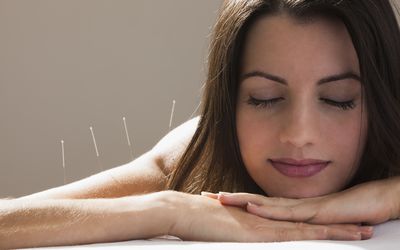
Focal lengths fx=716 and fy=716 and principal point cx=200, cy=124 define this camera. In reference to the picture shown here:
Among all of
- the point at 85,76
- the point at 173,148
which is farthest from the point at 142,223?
the point at 85,76

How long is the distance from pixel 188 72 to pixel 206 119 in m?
1.71

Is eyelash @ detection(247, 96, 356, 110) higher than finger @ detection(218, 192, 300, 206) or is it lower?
higher

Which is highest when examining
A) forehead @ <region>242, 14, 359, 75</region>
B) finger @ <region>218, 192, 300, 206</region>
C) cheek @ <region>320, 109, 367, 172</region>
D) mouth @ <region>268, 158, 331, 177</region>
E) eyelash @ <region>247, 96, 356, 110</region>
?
forehead @ <region>242, 14, 359, 75</region>

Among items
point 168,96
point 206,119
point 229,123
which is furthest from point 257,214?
point 168,96

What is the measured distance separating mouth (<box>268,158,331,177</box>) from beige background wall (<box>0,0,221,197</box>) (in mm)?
1923

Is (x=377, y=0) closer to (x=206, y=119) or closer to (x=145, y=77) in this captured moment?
(x=206, y=119)

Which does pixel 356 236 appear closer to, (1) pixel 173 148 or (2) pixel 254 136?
(2) pixel 254 136

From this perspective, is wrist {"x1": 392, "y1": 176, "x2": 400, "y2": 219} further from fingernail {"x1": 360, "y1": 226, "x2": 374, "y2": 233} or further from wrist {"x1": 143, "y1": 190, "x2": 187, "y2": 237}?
wrist {"x1": 143, "y1": 190, "x2": 187, "y2": 237}

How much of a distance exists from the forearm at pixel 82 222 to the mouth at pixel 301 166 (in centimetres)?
27

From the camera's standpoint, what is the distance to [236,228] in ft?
3.84

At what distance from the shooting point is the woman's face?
1.31 meters

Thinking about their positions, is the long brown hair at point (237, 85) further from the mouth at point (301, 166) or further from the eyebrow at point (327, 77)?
the mouth at point (301, 166)

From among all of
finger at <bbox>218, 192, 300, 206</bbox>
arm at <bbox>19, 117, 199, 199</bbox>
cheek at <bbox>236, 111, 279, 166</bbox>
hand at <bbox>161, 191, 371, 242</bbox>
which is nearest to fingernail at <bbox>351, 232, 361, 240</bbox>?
hand at <bbox>161, 191, 371, 242</bbox>

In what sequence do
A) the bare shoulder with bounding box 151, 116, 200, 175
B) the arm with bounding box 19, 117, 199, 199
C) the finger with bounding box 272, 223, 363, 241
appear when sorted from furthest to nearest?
1. the bare shoulder with bounding box 151, 116, 200, 175
2. the arm with bounding box 19, 117, 199, 199
3. the finger with bounding box 272, 223, 363, 241
